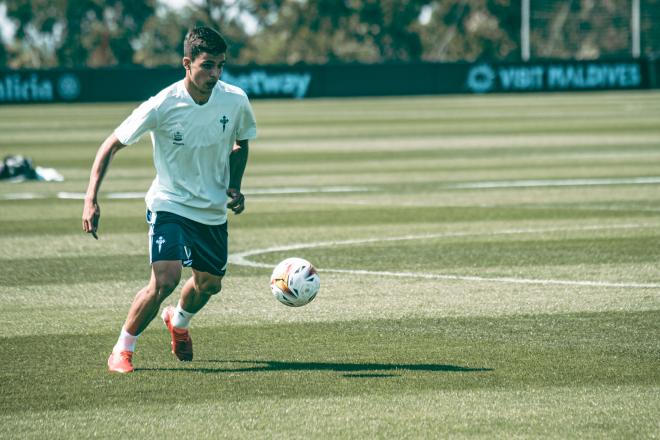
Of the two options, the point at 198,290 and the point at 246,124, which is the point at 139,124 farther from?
the point at 198,290

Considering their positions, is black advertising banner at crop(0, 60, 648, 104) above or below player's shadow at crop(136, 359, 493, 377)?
below

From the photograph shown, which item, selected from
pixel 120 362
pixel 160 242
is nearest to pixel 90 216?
pixel 160 242

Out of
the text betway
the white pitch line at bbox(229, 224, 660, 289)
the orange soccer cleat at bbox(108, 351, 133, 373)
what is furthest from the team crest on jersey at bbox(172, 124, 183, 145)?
the text betway

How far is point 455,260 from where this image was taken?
12008 millimetres

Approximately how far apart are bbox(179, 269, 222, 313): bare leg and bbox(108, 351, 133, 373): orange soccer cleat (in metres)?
0.62

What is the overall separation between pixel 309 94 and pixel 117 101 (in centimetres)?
813

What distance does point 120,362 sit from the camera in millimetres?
7500

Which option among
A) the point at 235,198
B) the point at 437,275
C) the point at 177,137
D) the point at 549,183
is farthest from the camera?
the point at 549,183

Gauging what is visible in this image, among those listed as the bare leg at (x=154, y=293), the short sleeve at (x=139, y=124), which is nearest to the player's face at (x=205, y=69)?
the short sleeve at (x=139, y=124)

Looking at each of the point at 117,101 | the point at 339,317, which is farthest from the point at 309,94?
the point at 339,317

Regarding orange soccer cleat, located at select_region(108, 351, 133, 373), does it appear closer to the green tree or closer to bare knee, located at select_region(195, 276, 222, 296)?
bare knee, located at select_region(195, 276, 222, 296)

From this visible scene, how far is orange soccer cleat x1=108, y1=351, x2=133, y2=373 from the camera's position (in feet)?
24.5

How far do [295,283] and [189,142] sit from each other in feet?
3.69

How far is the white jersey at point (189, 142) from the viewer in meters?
7.67
